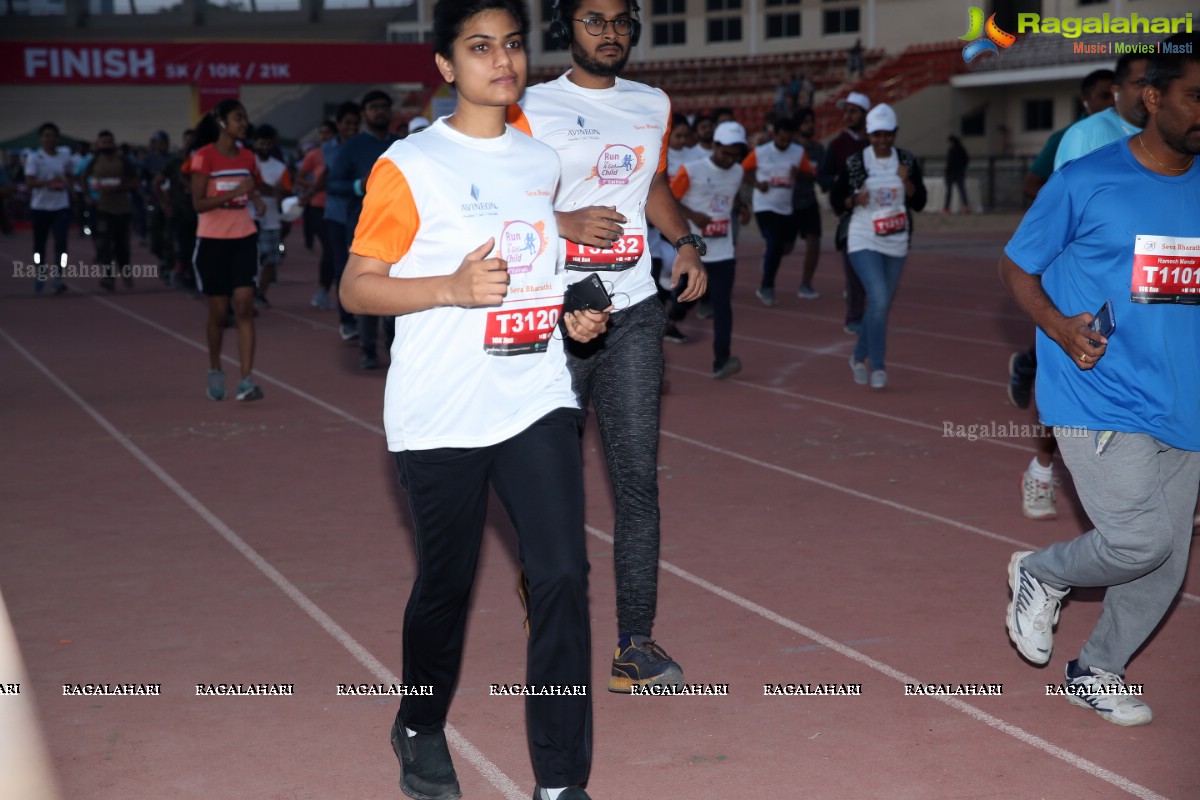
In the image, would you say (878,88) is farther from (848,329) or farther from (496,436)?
(496,436)

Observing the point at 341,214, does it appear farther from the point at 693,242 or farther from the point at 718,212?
the point at 693,242

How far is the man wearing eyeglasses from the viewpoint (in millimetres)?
4840

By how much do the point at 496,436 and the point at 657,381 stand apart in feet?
4.27

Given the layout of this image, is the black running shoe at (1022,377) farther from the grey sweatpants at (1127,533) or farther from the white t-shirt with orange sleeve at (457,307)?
the white t-shirt with orange sleeve at (457,307)

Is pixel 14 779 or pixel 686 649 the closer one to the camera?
pixel 14 779

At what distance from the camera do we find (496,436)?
371 cm

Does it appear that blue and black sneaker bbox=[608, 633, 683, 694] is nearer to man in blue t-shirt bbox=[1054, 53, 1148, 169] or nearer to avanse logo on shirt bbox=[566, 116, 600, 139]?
avanse logo on shirt bbox=[566, 116, 600, 139]

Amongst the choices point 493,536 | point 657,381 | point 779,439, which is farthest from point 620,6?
point 779,439

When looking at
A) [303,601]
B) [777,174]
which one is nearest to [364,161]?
[777,174]

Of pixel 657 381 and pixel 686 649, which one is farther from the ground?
pixel 657 381

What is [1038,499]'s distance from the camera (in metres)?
7.09

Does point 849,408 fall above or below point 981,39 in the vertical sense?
below

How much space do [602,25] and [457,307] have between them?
154 centimetres

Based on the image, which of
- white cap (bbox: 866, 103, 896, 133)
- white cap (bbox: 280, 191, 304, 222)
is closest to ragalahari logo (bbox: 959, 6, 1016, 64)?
white cap (bbox: 280, 191, 304, 222)
